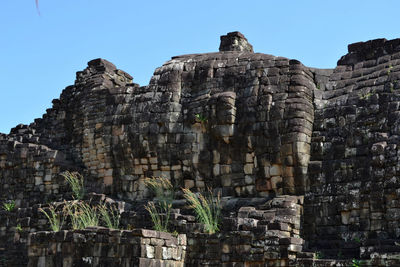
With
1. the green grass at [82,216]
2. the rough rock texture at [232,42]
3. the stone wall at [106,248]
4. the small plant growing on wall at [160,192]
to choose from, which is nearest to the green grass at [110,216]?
the green grass at [82,216]

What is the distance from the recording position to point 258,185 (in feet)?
46.9

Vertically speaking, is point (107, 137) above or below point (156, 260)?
above

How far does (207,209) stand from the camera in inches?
528

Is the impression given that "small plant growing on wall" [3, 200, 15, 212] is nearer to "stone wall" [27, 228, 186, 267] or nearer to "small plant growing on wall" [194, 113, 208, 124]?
"stone wall" [27, 228, 186, 267]

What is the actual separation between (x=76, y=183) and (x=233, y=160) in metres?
4.68

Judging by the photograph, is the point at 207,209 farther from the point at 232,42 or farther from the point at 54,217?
the point at 232,42

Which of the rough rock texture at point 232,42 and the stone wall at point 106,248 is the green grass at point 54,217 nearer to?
the stone wall at point 106,248

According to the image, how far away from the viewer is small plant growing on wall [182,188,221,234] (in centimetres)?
1284

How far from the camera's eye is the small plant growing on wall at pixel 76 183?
53.9 feet

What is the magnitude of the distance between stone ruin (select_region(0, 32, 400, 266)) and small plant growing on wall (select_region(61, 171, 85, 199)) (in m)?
0.21

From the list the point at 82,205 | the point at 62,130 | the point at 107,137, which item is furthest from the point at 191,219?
the point at 62,130

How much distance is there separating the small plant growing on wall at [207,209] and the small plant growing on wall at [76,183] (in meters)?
3.24

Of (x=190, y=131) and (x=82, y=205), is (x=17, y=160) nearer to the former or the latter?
(x=82, y=205)

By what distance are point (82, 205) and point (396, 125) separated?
742cm
